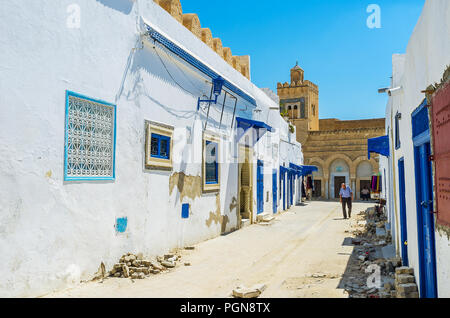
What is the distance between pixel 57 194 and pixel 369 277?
4466 millimetres

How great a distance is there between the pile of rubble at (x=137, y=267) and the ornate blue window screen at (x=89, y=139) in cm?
130

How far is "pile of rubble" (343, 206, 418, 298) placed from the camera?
14.7 feet

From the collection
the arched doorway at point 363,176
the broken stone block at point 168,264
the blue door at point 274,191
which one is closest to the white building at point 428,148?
the broken stone block at point 168,264

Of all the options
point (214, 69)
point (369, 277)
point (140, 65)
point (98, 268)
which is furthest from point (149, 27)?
point (369, 277)

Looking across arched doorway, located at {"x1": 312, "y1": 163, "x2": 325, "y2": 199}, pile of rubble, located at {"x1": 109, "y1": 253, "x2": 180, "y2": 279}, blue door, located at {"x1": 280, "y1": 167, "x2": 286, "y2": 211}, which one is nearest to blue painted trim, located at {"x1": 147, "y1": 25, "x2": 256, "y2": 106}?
pile of rubble, located at {"x1": 109, "y1": 253, "x2": 180, "y2": 279}

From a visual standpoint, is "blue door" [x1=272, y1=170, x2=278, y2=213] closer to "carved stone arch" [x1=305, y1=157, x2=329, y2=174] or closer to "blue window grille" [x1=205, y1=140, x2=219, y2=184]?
"blue window grille" [x1=205, y1=140, x2=219, y2=184]

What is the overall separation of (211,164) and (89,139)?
4.40 m

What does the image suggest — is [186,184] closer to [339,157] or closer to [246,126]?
[246,126]

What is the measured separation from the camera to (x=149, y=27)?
6.25 metres

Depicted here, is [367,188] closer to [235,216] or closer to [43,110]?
[235,216]

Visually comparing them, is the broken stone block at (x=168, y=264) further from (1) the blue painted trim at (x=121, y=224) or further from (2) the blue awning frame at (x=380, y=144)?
(2) the blue awning frame at (x=380, y=144)

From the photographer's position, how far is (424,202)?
3.70 meters

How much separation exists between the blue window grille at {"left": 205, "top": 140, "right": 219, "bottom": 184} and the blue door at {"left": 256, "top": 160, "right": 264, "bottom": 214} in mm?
3880

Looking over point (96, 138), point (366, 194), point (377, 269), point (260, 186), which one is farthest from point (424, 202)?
point (366, 194)
